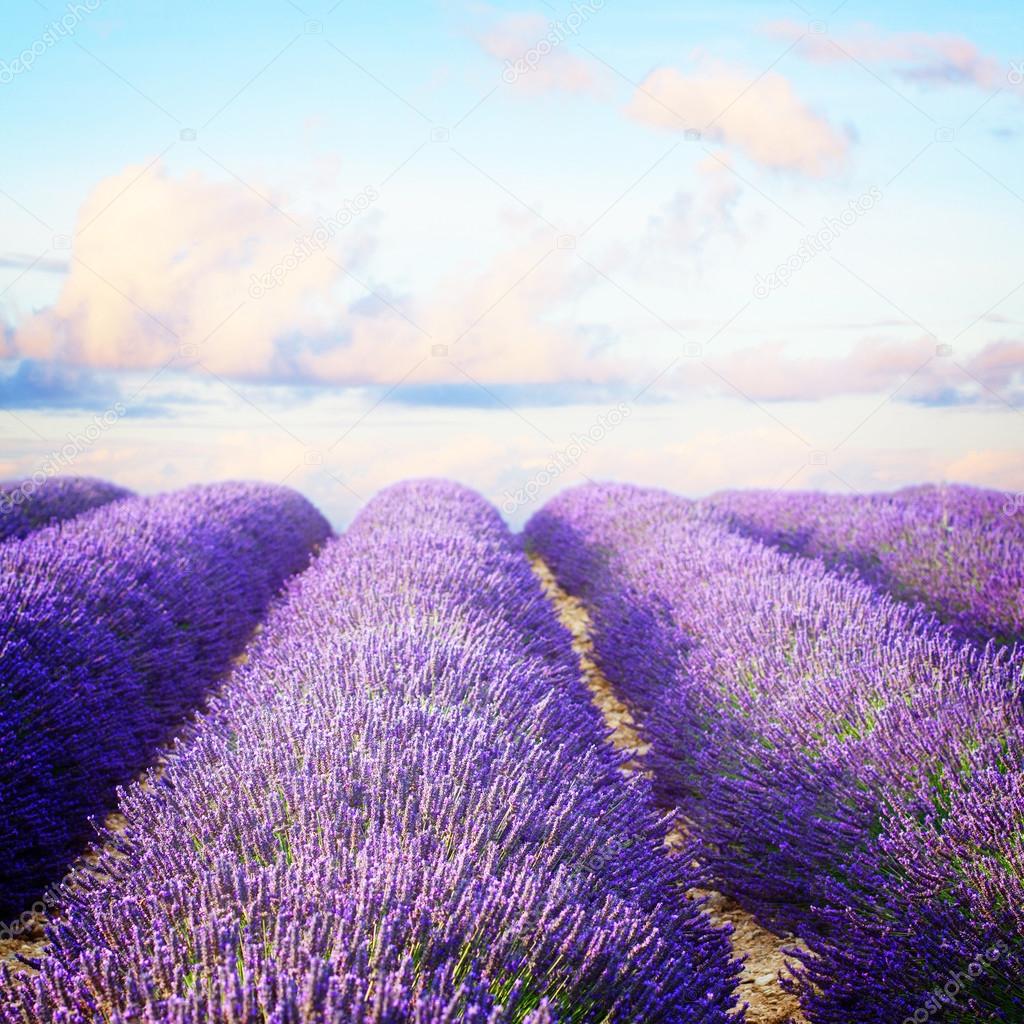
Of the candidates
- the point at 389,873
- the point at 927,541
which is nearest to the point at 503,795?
the point at 389,873

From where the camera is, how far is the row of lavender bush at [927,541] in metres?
4.91

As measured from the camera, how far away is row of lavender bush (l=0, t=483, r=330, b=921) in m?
3.07

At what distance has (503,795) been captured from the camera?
6.22 ft

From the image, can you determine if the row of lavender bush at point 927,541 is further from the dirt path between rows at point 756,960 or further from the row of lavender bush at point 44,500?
the row of lavender bush at point 44,500

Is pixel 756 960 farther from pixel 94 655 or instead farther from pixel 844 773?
pixel 94 655

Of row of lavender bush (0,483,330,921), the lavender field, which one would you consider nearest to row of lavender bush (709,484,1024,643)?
the lavender field

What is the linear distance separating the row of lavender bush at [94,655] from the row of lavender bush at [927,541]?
407cm

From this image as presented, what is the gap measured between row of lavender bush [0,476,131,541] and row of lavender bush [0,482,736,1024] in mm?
4735

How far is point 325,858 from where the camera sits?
158cm

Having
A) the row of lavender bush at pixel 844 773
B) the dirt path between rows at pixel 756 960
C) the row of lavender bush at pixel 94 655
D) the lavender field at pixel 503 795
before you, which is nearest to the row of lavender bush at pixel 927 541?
the lavender field at pixel 503 795

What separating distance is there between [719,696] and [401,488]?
6.70 metres

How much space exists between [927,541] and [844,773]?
3.64 m

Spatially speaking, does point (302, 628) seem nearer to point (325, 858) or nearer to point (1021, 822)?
point (325, 858)

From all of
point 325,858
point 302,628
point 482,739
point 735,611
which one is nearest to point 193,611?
point 302,628
